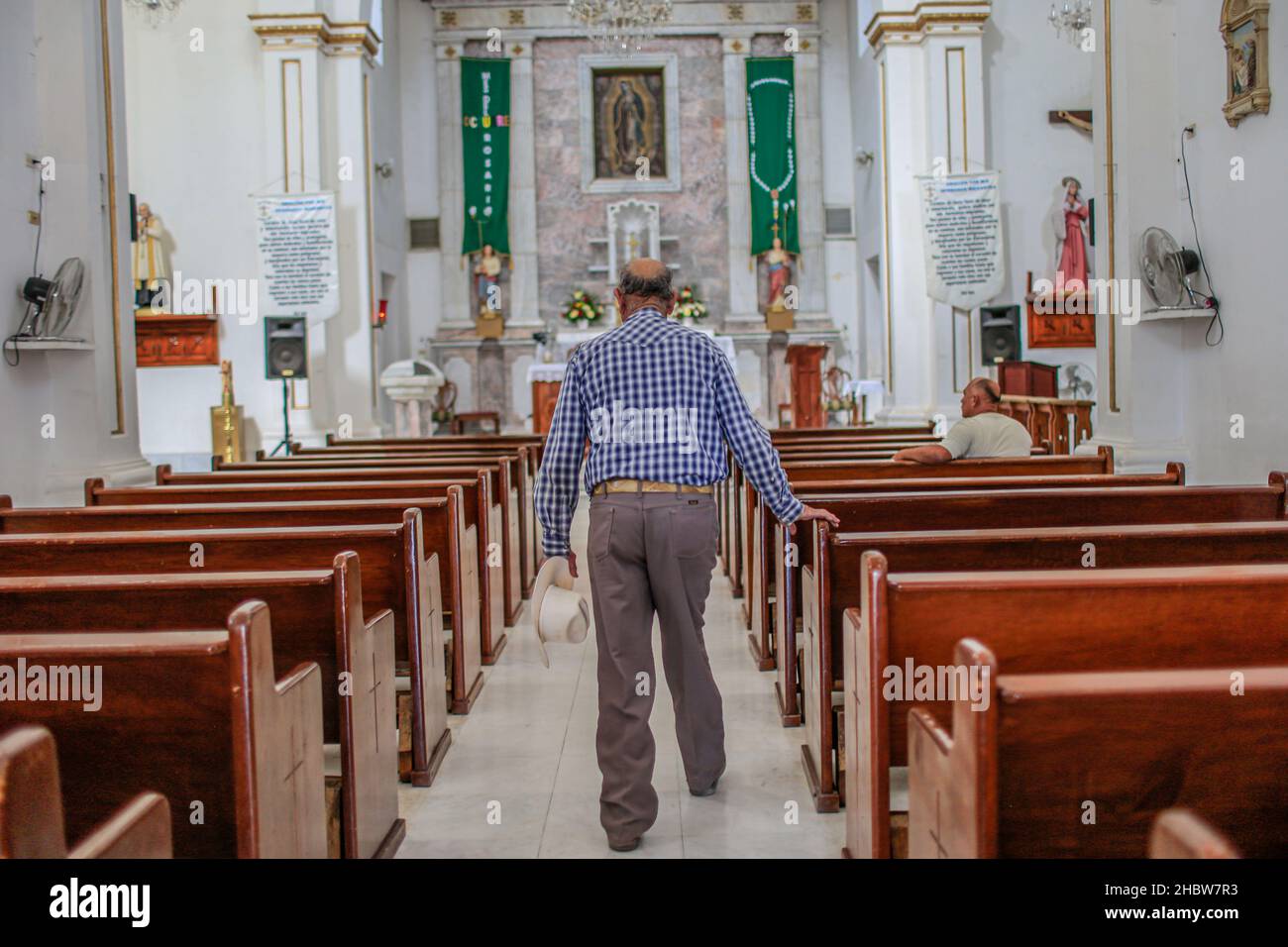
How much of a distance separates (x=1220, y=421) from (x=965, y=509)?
2.81 m

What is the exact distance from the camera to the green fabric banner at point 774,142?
15.4 meters

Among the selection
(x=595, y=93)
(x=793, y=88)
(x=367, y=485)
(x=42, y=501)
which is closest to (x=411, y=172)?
(x=595, y=93)

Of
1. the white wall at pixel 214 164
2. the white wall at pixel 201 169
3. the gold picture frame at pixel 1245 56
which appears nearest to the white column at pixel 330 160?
the white wall at pixel 214 164

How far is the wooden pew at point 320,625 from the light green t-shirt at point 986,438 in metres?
2.98

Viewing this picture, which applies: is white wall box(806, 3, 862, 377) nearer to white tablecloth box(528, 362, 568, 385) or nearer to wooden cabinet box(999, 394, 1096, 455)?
white tablecloth box(528, 362, 568, 385)

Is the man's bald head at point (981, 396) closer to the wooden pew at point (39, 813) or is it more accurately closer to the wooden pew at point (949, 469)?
the wooden pew at point (949, 469)

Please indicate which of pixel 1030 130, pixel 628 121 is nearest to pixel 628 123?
pixel 628 121

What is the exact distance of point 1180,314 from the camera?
596 cm

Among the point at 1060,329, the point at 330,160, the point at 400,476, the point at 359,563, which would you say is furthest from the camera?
the point at 330,160

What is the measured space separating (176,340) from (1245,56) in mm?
8684

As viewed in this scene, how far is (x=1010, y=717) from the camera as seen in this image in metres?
1.78

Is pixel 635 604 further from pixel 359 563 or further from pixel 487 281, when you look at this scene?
pixel 487 281
